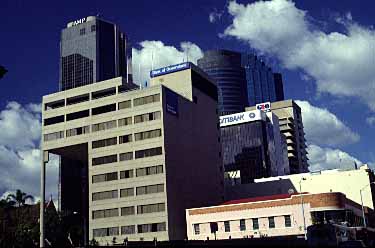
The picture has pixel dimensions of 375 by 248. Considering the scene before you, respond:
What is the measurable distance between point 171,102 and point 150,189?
21.7 metres

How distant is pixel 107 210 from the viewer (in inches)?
4678

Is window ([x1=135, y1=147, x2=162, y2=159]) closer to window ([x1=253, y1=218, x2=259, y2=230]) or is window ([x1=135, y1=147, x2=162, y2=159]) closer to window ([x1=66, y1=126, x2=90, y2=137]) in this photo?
window ([x1=66, y1=126, x2=90, y2=137])

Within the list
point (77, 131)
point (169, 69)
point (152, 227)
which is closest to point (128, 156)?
point (77, 131)

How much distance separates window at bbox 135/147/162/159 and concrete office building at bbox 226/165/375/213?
4413cm

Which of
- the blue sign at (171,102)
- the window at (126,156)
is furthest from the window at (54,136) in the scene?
the blue sign at (171,102)

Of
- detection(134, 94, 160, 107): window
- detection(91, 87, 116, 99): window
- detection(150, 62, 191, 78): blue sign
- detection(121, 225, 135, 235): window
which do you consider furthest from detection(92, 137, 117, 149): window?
detection(150, 62, 191, 78): blue sign

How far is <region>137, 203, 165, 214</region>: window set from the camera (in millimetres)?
113056

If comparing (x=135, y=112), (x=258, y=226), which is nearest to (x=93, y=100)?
(x=135, y=112)

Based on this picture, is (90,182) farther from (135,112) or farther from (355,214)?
(355,214)

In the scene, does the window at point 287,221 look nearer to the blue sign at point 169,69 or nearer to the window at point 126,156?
the window at point 126,156

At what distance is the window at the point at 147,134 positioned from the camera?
4604 inches

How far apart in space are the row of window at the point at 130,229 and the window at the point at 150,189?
23.4ft

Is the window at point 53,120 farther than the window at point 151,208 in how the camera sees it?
Yes

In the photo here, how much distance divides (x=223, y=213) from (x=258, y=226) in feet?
27.1
